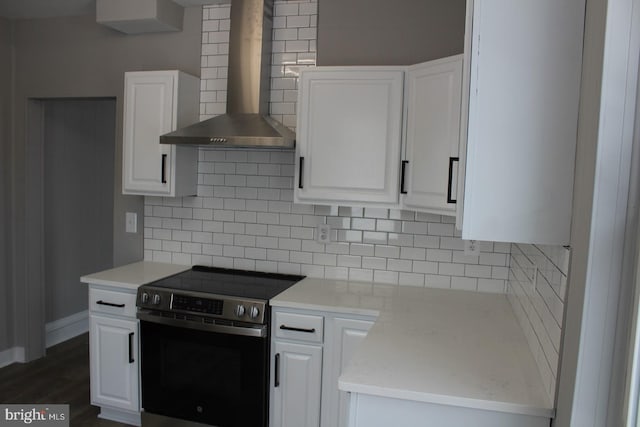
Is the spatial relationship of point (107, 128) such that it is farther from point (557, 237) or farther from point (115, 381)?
point (557, 237)

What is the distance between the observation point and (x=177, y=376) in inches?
107

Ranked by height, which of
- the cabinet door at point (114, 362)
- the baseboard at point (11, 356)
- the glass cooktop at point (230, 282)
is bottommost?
Result: the baseboard at point (11, 356)

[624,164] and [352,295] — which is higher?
[624,164]

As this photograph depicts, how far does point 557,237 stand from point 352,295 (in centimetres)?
144

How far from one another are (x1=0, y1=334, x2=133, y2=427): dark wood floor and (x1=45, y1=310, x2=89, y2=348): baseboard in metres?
0.10

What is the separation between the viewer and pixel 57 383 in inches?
139

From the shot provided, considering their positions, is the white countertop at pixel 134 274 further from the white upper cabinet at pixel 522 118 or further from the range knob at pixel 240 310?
the white upper cabinet at pixel 522 118

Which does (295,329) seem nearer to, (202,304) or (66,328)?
(202,304)

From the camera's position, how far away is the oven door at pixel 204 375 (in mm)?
2557

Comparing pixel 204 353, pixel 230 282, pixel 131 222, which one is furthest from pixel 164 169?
pixel 204 353

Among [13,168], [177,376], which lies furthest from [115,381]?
[13,168]

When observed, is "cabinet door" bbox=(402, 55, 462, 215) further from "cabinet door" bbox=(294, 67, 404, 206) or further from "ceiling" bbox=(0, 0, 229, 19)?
"ceiling" bbox=(0, 0, 229, 19)
